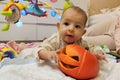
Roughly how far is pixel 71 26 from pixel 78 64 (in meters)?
0.21

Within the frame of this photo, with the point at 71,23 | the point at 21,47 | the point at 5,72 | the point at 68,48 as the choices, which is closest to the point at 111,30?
the point at 21,47

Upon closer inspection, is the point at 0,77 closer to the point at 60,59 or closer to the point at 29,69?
the point at 29,69

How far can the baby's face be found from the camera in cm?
90

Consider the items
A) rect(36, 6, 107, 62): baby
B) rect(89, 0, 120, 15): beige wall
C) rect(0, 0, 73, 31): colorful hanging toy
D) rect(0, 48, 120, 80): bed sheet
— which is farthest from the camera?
rect(89, 0, 120, 15): beige wall

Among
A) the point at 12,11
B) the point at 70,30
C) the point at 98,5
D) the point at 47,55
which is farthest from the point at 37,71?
the point at 98,5

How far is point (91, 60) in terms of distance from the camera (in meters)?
0.77

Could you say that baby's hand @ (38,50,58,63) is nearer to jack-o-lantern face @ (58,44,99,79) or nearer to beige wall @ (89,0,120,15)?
jack-o-lantern face @ (58,44,99,79)

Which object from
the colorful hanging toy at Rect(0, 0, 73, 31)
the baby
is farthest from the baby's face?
the colorful hanging toy at Rect(0, 0, 73, 31)

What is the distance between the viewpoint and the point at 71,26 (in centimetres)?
91

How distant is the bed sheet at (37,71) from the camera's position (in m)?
0.75

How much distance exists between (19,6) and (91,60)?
2.28 ft

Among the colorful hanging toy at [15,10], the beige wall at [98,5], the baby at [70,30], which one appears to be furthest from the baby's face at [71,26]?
the beige wall at [98,5]

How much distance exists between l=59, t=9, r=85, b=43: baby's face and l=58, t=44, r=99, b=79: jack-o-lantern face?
11cm

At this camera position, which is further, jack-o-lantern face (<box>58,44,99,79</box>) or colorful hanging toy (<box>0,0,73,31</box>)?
colorful hanging toy (<box>0,0,73,31</box>)
